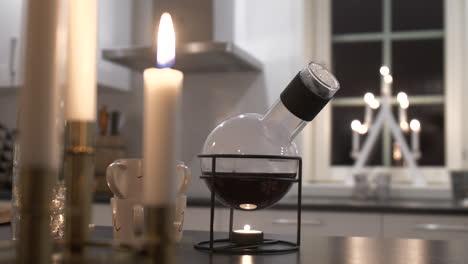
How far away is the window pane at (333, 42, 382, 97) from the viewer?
3.30 metres

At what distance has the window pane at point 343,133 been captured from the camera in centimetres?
332

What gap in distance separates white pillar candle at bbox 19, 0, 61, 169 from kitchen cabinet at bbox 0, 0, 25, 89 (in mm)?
2815

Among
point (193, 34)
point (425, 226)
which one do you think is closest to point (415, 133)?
point (425, 226)

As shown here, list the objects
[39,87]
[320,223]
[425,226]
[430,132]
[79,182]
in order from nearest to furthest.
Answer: [39,87], [79,182], [425,226], [320,223], [430,132]

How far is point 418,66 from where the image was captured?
3.26 meters

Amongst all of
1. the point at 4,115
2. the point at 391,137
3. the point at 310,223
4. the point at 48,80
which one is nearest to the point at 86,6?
the point at 48,80

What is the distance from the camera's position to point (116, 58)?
2844 millimetres

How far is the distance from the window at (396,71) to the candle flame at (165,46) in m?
2.90

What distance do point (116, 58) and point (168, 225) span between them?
8.51 ft

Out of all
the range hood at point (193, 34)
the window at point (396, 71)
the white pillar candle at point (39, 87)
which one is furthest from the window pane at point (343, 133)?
the white pillar candle at point (39, 87)

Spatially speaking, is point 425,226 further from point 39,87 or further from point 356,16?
point 39,87

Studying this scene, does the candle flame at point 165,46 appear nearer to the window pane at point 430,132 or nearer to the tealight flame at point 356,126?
the tealight flame at point 356,126

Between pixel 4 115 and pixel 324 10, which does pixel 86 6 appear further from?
pixel 4 115

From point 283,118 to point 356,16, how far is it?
8.47 ft
